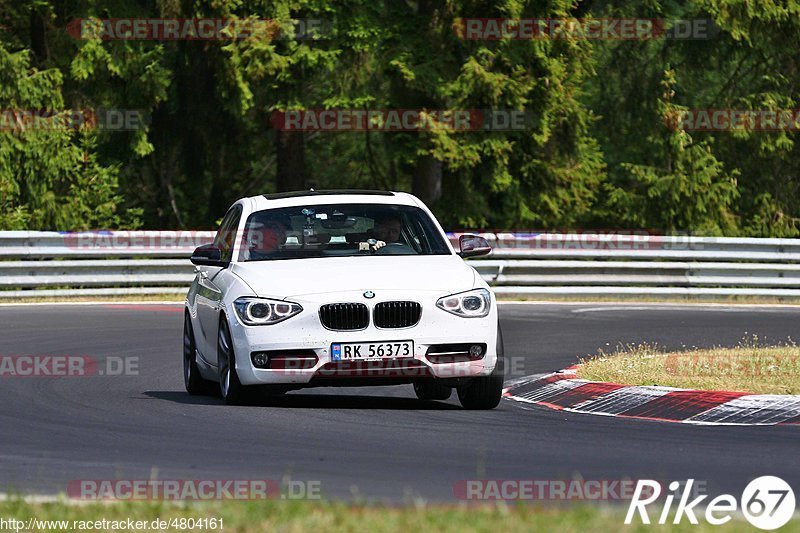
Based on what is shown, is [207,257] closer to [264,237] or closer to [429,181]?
[264,237]

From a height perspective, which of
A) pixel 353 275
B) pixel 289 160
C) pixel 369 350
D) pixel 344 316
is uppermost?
pixel 353 275

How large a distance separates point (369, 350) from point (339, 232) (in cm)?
165

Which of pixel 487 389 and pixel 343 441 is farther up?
pixel 343 441

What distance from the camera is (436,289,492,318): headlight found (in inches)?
459

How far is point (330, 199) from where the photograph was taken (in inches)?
520

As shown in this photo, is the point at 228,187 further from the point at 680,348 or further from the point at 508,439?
the point at 508,439

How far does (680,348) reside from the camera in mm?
17719

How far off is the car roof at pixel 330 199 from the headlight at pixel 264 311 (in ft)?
5.24

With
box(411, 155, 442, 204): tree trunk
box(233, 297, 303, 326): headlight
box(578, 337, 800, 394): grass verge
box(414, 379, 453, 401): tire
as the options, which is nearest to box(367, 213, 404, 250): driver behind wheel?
box(414, 379, 453, 401): tire

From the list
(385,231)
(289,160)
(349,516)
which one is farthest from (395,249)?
(289,160)

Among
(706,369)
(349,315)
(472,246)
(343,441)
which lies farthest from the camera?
(706,369)

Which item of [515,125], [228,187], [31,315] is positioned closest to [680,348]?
[31,315]

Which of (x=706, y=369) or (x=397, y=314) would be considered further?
(x=706, y=369)

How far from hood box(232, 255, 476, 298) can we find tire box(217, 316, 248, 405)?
1.42 ft
